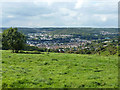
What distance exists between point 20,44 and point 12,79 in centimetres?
2715

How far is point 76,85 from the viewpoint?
12.3 meters

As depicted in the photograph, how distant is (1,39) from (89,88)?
3512 cm

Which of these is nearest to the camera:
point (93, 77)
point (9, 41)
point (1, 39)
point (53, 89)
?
point (53, 89)

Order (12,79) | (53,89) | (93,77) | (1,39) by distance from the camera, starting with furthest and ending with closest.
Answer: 1. (1,39)
2. (93,77)
3. (12,79)
4. (53,89)

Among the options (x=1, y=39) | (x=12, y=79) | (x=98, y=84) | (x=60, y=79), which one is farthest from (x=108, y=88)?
(x=1, y=39)

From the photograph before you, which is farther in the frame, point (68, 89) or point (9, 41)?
point (9, 41)

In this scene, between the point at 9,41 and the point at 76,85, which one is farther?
the point at 9,41

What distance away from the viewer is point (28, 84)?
12422 millimetres

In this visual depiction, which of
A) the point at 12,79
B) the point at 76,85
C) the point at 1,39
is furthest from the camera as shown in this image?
the point at 1,39

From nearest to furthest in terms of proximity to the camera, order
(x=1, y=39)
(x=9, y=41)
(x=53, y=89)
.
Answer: (x=53, y=89), (x=9, y=41), (x=1, y=39)

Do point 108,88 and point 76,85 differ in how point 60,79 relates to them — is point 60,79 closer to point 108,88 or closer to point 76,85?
point 76,85

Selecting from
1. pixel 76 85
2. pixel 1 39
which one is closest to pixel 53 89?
pixel 76 85

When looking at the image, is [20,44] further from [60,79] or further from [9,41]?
[60,79]

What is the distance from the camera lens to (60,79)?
1391 centimetres
